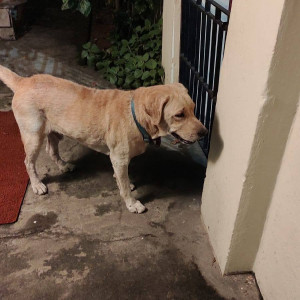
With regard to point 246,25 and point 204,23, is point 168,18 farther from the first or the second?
point 246,25

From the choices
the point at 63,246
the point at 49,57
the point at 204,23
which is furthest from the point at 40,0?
the point at 63,246

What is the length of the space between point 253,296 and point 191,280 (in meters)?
0.43

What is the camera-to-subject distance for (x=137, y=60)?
5117 mm

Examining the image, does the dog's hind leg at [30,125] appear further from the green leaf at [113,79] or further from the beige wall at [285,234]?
the green leaf at [113,79]

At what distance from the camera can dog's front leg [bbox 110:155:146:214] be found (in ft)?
9.27

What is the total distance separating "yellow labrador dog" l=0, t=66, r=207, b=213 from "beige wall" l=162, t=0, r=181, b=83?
158cm

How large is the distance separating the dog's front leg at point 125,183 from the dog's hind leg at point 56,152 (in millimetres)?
774

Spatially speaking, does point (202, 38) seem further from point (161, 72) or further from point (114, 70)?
point (114, 70)

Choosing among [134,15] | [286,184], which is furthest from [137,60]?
[286,184]

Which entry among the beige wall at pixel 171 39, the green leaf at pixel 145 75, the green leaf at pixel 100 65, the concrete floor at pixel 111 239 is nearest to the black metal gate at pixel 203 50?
the beige wall at pixel 171 39

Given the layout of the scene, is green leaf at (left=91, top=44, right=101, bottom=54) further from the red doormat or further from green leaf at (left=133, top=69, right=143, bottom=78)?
the red doormat

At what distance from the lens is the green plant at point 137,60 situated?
4.95m

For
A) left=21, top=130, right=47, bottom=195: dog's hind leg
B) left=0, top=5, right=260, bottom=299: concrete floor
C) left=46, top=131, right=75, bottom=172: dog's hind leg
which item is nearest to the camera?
left=0, top=5, right=260, bottom=299: concrete floor

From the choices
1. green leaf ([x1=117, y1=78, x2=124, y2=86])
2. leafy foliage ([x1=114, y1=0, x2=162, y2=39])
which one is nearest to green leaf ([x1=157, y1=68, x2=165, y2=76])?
green leaf ([x1=117, y1=78, x2=124, y2=86])
